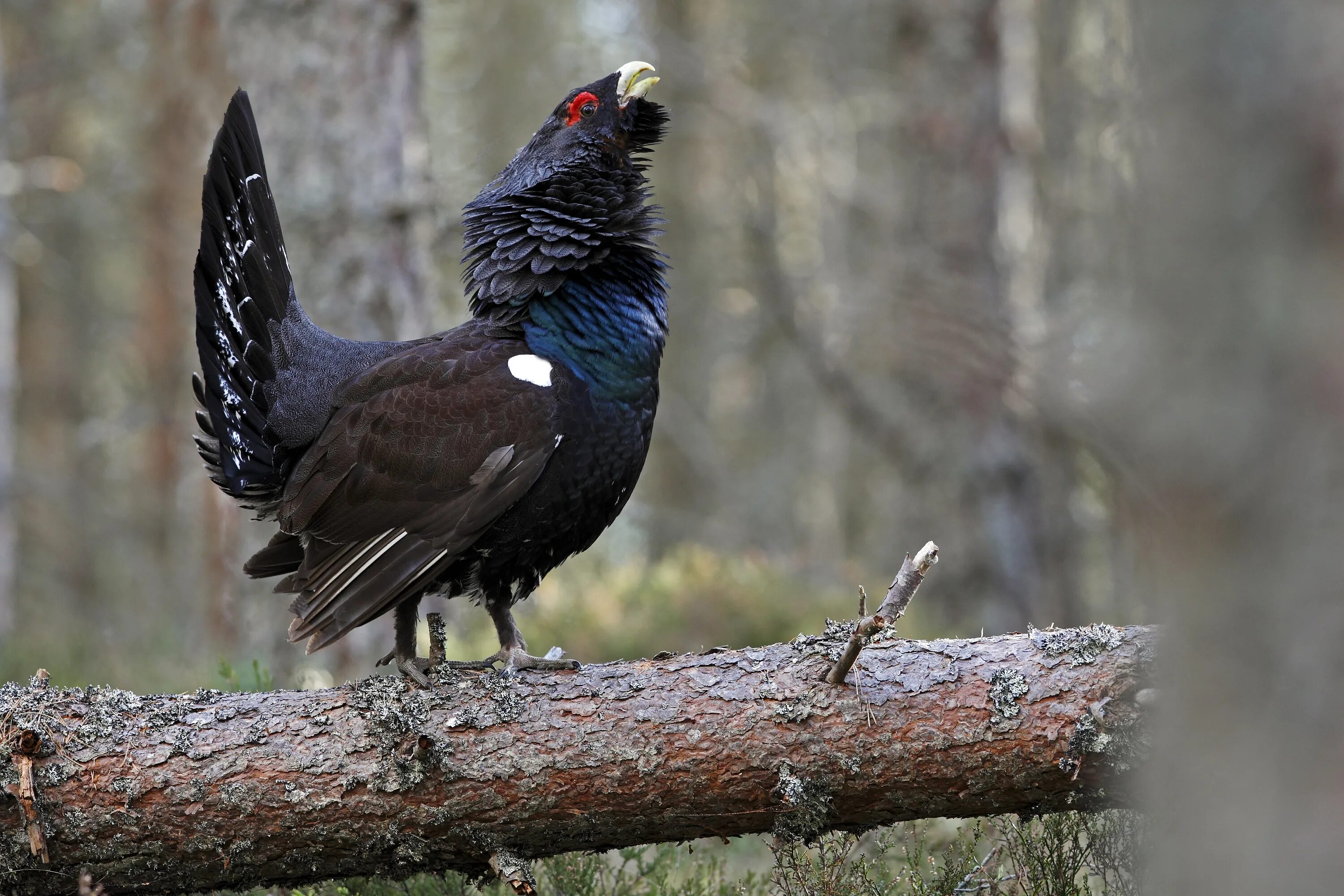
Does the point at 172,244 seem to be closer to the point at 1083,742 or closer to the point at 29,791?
the point at 29,791

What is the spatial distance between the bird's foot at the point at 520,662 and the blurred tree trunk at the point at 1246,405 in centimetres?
237

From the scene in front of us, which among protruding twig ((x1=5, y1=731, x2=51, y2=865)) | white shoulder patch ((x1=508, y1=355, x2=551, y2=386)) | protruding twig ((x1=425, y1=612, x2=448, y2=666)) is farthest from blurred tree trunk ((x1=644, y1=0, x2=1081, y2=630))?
protruding twig ((x1=5, y1=731, x2=51, y2=865))

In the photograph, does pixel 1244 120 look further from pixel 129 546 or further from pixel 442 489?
pixel 129 546

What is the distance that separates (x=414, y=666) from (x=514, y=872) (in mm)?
773

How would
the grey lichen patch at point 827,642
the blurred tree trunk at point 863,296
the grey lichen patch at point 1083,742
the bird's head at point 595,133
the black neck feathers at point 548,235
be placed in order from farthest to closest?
1. the blurred tree trunk at point 863,296
2. the bird's head at point 595,133
3. the black neck feathers at point 548,235
4. the grey lichen patch at point 827,642
5. the grey lichen patch at point 1083,742

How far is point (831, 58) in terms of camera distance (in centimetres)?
1468

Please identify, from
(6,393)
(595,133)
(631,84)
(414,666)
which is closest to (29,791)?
(414,666)

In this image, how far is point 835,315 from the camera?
20.2 feet

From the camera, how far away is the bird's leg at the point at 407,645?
11.7 ft

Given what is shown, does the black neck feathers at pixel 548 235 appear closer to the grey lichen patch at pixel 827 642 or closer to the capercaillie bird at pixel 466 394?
the capercaillie bird at pixel 466 394

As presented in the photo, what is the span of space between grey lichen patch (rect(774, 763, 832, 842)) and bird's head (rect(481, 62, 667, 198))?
95.2 inches

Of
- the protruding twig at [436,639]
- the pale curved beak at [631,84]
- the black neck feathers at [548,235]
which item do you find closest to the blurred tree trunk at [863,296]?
the black neck feathers at [548,235]

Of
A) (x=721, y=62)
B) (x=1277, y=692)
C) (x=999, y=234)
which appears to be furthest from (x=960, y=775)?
(x=721, y=62)

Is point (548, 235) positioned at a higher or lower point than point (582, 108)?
lower
